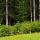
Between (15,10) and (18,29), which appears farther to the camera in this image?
(15,10)

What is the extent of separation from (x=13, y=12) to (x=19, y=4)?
905 mm

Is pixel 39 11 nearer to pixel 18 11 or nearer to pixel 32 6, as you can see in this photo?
pixel 32 6

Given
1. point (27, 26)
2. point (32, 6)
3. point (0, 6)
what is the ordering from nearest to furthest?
1. point (27, 26)
2. point (0, 6)
3. point (32, 6)

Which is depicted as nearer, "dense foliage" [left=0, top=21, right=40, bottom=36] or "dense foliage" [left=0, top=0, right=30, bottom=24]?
"dense foliage" [left=0, top=21, right=40, bottom=36]

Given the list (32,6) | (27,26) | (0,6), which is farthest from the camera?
(32,6)

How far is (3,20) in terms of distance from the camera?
702 inches

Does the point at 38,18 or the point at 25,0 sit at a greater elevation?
the point at 25,0

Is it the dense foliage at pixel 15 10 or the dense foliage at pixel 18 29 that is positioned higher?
the dense foliage at pixel 15 10

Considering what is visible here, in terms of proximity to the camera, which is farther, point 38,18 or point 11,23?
point 38,18

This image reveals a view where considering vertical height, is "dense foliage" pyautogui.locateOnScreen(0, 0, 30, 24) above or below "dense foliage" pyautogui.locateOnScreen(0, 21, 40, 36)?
above

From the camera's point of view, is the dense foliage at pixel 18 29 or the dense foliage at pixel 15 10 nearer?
the dense foliage at pixel 18 29

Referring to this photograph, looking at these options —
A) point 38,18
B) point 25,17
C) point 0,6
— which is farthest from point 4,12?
point 38,18

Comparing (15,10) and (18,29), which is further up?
(15,10)

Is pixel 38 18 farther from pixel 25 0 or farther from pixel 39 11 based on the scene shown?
pixel 25 0
